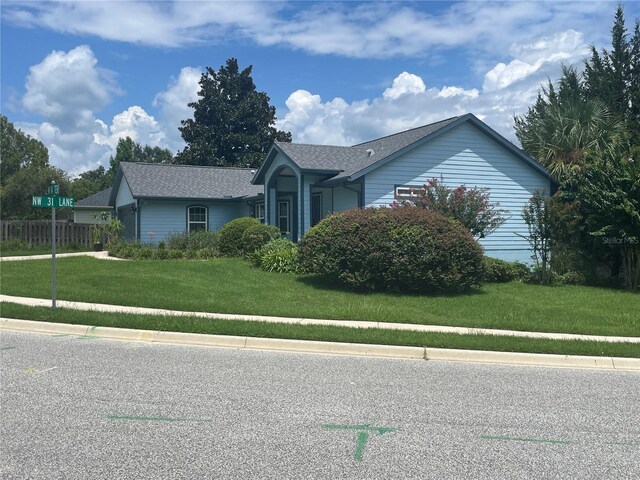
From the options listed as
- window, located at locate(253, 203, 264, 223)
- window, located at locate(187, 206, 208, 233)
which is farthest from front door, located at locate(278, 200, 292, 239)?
window, located at locate(187, 206, 208, 233)

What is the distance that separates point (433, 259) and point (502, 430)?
27.8 ft

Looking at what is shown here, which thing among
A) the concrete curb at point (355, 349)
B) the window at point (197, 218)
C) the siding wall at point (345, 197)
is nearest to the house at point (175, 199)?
the window at point (197, 218)

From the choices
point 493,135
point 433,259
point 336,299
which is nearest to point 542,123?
point 493,135

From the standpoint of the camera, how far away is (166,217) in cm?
2858

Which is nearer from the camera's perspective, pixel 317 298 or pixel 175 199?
pixel 317 298

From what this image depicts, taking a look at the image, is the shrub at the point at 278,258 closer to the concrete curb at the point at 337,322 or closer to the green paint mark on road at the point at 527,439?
the concrete curb at the point at 337,322

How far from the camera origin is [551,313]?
11734 millimetres

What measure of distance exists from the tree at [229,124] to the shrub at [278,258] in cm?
3312

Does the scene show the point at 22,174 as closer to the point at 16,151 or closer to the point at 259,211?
the point at 16,151

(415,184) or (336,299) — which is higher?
(415,184)

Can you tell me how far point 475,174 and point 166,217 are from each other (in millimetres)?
15424

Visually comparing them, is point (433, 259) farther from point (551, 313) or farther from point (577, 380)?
point (577, 380)

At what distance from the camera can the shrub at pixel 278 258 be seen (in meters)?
17.4

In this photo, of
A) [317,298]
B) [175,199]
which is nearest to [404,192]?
[317,298]
